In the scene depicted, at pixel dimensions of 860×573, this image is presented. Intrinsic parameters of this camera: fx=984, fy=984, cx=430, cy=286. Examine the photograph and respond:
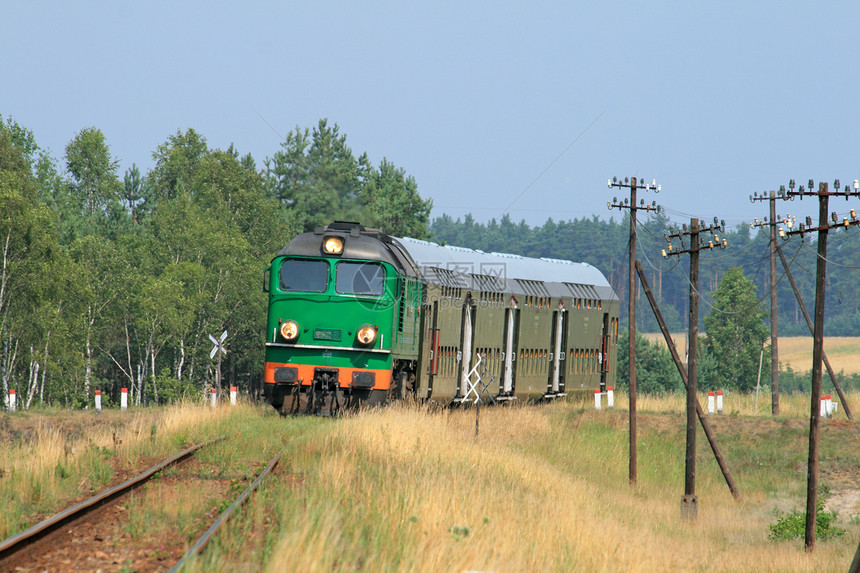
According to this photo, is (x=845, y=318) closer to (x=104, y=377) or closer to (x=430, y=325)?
(x=104, y=377)

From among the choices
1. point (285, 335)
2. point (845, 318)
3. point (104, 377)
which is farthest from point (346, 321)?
point (845, 318)

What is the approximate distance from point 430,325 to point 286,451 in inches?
307

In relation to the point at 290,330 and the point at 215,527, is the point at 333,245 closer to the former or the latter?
the point at 290,330

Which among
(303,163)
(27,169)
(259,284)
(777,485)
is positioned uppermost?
(303,163)

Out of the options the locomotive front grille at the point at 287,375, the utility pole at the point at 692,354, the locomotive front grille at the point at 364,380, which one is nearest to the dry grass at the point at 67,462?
the locomotive front grille at the point at 287,375

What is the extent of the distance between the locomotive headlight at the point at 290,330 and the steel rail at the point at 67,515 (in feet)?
19.6

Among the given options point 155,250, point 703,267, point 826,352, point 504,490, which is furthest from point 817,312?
point 703,267

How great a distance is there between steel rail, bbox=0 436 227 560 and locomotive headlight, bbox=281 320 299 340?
5978 mm

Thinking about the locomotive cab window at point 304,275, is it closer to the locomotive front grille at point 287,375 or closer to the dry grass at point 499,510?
the locomotive front grille at point 287,375

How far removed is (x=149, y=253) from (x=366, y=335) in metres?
40.2

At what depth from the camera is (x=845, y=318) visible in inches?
5709

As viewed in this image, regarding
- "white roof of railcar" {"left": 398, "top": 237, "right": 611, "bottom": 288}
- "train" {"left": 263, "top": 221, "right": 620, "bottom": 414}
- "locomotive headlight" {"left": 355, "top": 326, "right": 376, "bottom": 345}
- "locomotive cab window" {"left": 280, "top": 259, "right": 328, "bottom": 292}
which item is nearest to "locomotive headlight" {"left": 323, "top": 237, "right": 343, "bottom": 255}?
"train" {"left": 263, "top": 221, "right": 620, "bottom": 414}

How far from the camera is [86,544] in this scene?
337 inches

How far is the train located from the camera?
1909 centimetres
